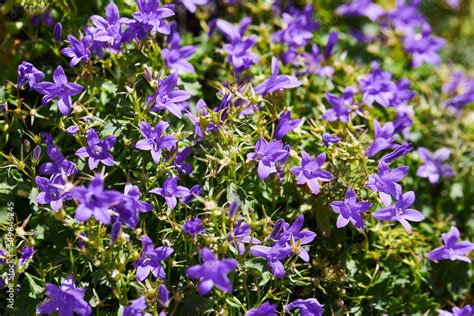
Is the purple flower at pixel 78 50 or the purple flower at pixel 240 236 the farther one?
the purple flower at pixel 78 50

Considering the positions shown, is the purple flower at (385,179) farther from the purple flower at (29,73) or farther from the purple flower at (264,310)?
the purple flower at (29,73)

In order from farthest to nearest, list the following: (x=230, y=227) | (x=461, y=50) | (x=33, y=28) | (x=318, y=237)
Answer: (x=461, y=50) < (x=33, y=28) < (x=318, y=237) < (x=230, y=227)

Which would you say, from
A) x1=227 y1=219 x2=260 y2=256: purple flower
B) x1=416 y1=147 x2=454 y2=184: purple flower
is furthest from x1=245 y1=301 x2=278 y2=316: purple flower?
x1=416 y1=147 x2=454 y2=184: purple flower

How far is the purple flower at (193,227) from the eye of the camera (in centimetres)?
162

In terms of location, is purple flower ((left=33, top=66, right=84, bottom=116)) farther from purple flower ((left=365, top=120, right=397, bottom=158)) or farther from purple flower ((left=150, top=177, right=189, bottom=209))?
purple flower ((left=365, top=120, right=397, bottom=158))

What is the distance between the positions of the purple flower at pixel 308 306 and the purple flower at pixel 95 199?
2.18 feet

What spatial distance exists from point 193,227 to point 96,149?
41 centimetres

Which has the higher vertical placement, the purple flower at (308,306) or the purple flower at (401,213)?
the purple flower at (401,213)

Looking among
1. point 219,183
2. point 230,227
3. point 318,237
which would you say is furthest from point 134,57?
point 318,237

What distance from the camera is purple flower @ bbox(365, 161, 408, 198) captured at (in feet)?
5.92

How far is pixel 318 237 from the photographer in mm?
2074

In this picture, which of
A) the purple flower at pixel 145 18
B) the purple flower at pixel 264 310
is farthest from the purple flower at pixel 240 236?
the purple flower at pixel 145 18

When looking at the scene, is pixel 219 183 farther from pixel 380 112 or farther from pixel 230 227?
pixel 380 112

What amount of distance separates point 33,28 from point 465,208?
2059mm
